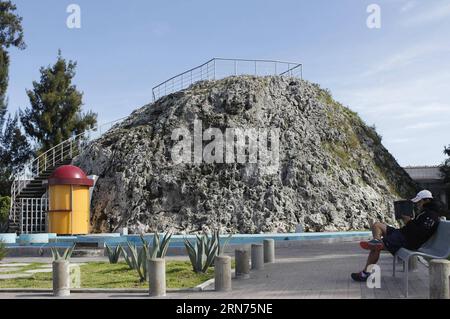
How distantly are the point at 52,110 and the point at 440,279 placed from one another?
136 feet

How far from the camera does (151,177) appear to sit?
1240 inches

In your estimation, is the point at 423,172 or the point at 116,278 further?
the point at 423,172

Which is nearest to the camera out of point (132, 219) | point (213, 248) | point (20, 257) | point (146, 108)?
point (213, 248)

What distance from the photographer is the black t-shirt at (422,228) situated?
973 cm

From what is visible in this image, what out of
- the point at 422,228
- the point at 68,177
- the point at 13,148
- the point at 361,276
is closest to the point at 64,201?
the point at 68,177

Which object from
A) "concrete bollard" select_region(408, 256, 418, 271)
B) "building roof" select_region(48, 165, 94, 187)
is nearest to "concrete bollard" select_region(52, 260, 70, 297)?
"concrete bollard" select_region(408, 256, 418, 271)

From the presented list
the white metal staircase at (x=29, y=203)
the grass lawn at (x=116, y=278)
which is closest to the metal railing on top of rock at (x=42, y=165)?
the white metal staircase at (x=29, y=203)

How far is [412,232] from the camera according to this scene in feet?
32.4

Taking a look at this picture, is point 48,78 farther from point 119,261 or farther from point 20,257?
point 119,261

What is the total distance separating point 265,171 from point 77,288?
71.4 ft

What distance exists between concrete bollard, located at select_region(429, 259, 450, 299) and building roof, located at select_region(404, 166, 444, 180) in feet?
141

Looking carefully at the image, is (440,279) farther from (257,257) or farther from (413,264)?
(257,257)

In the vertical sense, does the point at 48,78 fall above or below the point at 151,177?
above
